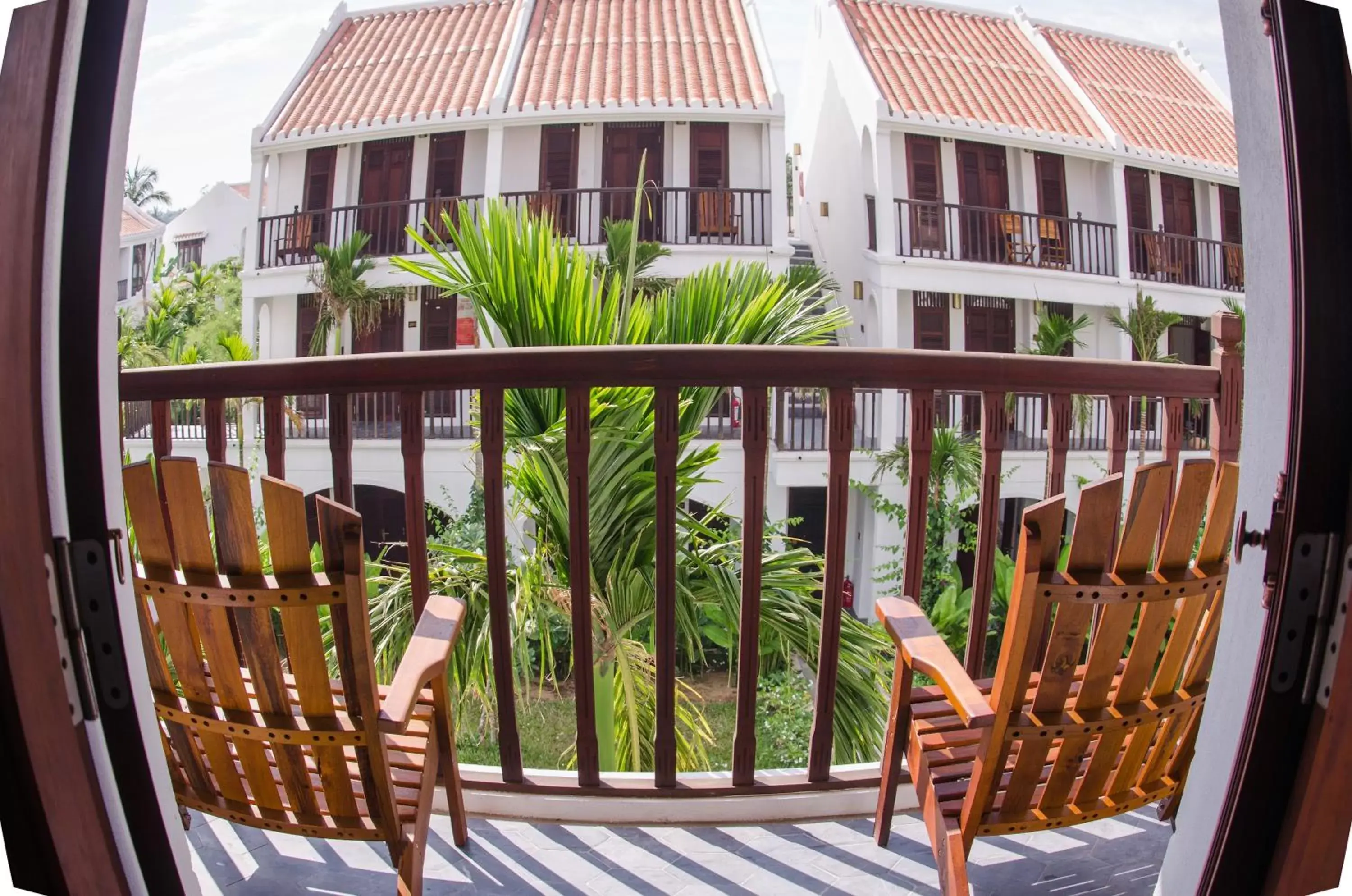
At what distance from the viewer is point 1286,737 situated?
43.9 inches

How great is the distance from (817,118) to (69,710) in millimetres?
16359

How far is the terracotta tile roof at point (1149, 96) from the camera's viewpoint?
43.0 ft

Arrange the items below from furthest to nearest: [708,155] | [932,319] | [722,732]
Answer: [932,319]
[708,155]
[722,732]

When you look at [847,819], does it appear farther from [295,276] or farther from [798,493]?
[295,276]

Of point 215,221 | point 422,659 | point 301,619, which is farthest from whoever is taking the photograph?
point 215,221

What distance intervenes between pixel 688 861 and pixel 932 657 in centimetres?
60

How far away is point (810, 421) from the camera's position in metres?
12.3

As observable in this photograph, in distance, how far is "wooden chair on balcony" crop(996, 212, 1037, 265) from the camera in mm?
13031

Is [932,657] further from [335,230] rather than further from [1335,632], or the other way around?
[335,230]

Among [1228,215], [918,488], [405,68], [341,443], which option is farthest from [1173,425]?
[1228,215]

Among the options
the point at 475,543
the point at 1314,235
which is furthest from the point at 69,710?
the point at 475,543

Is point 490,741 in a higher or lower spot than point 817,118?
lower

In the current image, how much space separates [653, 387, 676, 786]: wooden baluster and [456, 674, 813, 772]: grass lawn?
4893mm

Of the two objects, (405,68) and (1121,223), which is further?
(405,68)
